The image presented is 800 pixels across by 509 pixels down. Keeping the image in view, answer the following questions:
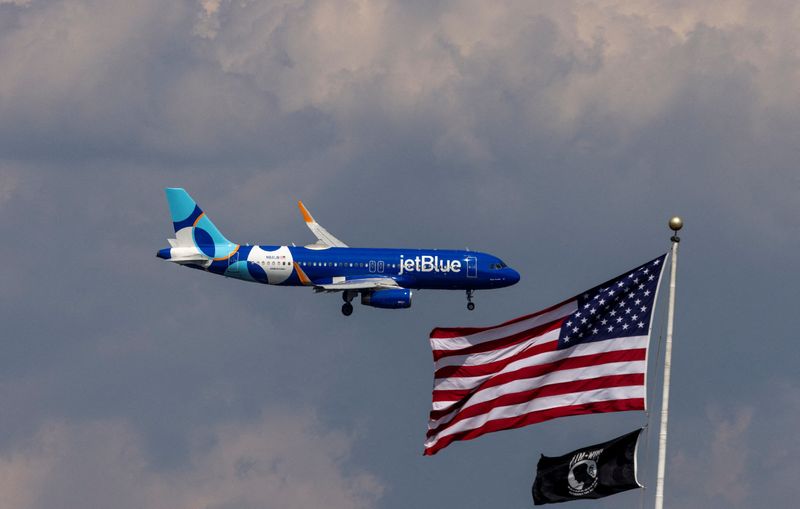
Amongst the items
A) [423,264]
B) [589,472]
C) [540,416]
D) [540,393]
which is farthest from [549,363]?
[423,264]

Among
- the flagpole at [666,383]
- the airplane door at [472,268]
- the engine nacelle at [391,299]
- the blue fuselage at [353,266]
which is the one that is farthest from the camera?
the airplane door at [472,268]

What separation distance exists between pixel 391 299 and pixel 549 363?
78.9m

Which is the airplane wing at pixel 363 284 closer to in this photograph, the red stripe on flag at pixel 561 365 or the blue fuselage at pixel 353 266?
the blue fuselage at pixel 353 266

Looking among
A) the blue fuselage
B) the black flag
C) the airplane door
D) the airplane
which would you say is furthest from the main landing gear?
the black flag

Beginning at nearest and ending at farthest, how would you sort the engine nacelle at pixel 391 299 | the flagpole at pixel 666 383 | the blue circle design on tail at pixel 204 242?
the flagpole at pixel 666 383 < the engine nacelle at pixel 391 299 < the blue circle design on tail at pixel 204 242

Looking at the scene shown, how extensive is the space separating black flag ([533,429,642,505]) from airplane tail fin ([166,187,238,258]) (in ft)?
280

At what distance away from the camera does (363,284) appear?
126688 millimetres

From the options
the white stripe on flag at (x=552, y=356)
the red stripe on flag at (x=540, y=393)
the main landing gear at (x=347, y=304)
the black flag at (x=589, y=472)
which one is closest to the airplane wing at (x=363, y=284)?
the main landing gear at (x=347, y=304)

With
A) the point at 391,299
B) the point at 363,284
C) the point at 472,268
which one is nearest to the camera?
the point at 391,299

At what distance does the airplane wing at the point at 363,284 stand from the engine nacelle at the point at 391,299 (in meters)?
0.79

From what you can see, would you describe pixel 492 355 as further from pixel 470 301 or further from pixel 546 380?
pixel 470 301

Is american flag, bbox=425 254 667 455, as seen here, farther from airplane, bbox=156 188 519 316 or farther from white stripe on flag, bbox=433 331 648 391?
airplane, bbox=156 188 519 316

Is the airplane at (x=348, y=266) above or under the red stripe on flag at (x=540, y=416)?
above

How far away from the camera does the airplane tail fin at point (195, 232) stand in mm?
129375
